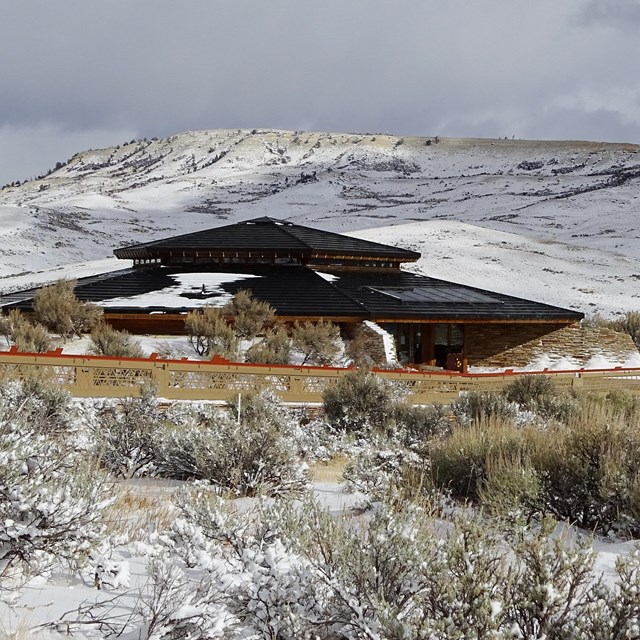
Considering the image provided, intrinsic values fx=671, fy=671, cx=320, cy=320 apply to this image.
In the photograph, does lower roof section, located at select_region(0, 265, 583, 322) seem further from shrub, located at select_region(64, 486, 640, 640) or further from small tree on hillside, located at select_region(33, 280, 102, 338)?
shrub, located at select_region(64, 486, 640, 640)

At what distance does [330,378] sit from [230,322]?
222 inches

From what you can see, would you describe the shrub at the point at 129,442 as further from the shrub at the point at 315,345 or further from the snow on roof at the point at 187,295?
the snow on roof at the point at 187,295

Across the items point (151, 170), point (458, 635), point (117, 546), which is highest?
point (151, 170)

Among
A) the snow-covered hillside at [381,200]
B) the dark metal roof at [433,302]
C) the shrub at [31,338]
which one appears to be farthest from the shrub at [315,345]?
the snow-covered hillside at [381,200]

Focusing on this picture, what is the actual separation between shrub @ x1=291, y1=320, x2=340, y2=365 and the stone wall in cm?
677

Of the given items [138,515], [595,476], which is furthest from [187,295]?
[595,476]

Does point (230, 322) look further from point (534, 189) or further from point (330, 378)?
point (534, 189)

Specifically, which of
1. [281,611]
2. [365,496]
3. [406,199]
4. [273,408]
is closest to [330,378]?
[273,408]

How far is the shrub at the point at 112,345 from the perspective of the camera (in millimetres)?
16219

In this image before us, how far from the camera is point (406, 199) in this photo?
8550 centimetres

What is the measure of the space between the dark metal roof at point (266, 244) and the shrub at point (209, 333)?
24.7 feet

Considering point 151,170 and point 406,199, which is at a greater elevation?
point 151,170

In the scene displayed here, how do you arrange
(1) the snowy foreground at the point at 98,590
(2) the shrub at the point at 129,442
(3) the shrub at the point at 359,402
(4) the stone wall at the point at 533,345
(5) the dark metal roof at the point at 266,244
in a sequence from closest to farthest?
(1) the snowy foreground at the point at 98,590 → (2) the shrub at the point at 129,442 → (3) the shrub at the point at 359,402 → (4) the stone wall at the point at 533,345 → (5) the dark metal roof at the point at 266,244

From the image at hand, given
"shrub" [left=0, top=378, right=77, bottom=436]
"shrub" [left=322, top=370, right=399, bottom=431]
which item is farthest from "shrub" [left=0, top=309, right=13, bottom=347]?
"shrub" [left=322, top=370, right=399, bottom=431]
